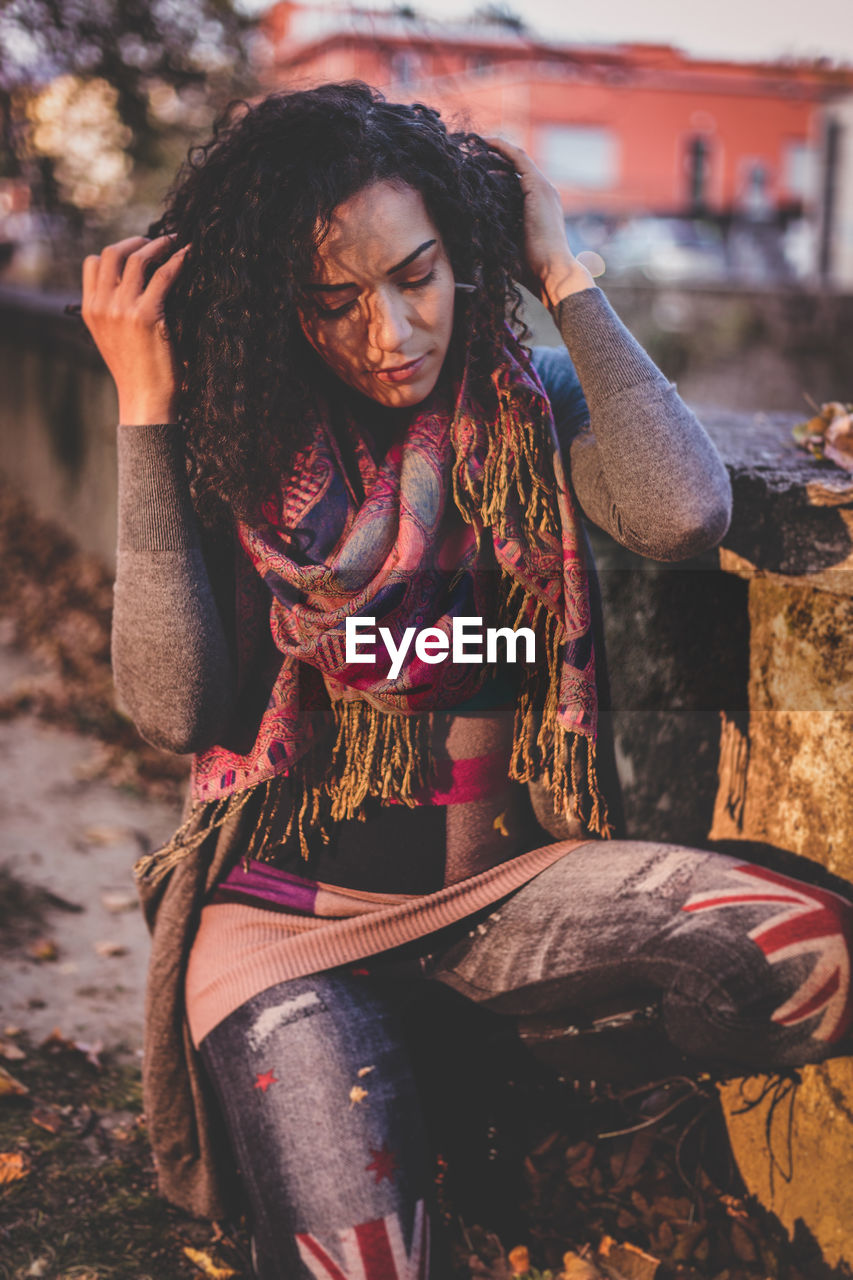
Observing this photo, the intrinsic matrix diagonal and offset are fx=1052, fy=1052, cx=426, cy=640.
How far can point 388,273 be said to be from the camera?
1436mm

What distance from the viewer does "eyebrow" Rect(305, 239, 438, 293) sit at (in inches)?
56.5

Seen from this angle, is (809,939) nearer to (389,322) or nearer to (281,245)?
(389,322)

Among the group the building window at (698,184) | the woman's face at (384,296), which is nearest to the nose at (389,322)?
the woman's face at (384,296)

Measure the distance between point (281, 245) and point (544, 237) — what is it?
415 millimetres

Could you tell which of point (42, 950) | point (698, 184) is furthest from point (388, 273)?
point (698, 184)

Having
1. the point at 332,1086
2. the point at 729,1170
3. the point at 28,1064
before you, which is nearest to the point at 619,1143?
the point at 729,1170

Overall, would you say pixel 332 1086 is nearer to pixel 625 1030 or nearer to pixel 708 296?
pixel 625 1030

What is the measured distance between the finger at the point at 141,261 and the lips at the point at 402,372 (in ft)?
1.16

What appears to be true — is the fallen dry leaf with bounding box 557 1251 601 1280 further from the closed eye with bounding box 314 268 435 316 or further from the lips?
the closed eye with bounding box 314 268 435 316

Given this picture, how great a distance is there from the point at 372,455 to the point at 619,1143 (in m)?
1.35

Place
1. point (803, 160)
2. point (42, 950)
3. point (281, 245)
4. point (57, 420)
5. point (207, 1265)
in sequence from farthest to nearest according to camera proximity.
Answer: point (803, 160)
point (57, 420)
point (42, 950)
point (207, 1265)
point (281, 245)

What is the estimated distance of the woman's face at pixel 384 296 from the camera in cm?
142

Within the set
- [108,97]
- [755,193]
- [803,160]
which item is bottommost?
[108,97]

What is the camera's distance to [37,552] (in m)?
5.52
